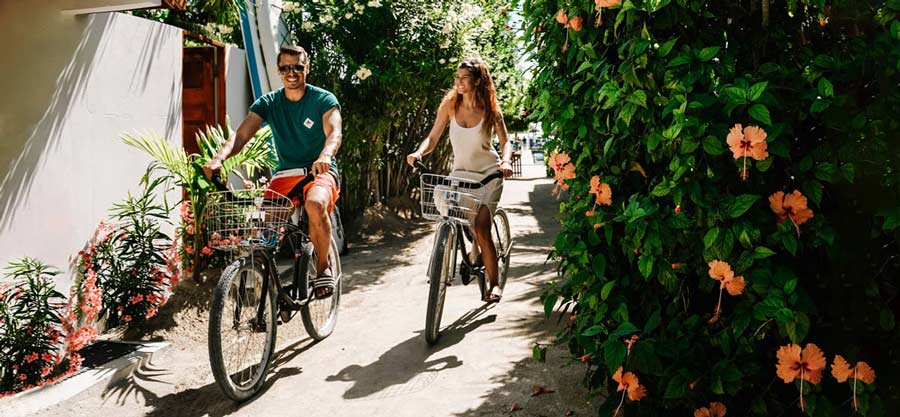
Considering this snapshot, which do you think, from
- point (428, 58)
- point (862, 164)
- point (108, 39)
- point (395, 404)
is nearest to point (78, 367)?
point (395, 404)

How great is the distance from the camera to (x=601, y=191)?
303 centimetres

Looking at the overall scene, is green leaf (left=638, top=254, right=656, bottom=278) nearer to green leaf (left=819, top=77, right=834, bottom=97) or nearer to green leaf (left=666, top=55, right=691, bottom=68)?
green leaf (left=666, top=55, right=691, bottom=68)

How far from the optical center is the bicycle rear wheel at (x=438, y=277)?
5.05 meters

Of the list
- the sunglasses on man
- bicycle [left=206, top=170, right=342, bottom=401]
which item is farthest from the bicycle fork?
the sunglasses on man

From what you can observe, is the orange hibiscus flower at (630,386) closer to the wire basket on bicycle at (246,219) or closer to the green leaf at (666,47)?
the green leaf at (666,47)

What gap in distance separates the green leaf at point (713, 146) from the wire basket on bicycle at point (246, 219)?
2458mm

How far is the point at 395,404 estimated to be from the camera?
4223 mm

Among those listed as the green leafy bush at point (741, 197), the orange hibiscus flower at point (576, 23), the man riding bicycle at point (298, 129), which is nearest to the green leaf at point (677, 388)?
the green leafy bush at point (741, 197)

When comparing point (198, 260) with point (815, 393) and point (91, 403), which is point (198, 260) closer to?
point (91, 403)

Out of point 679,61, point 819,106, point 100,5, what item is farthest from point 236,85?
point 819,106

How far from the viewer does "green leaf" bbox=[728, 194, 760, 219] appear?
2.62 metres

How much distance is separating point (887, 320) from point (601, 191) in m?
1.07

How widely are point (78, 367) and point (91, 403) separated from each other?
1.26 ft

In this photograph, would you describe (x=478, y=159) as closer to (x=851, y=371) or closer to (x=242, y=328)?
(x=242, y=328)
